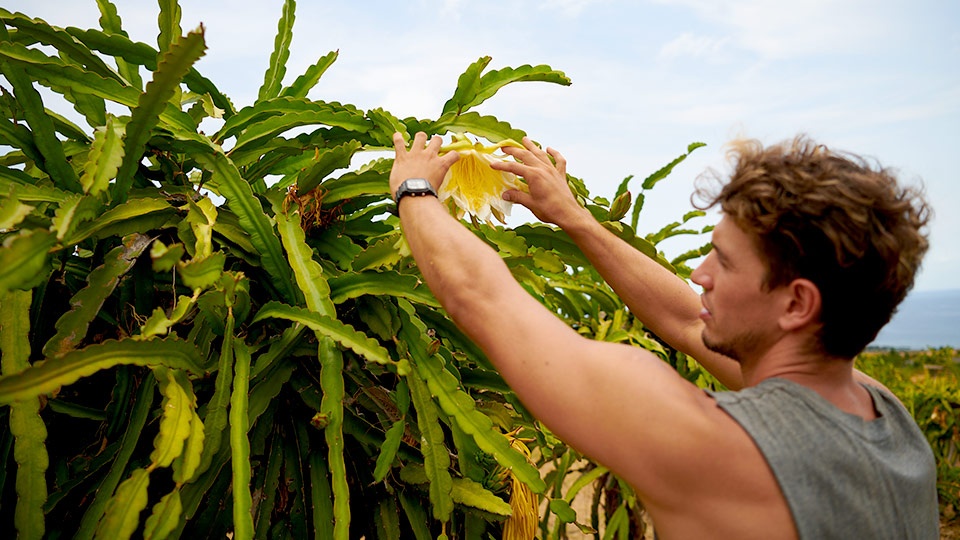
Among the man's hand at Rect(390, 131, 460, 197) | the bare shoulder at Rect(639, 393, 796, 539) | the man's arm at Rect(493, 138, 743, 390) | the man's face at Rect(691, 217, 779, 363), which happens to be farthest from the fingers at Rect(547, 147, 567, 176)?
the bare shoulder at Rect(639, 393, 796, 539)

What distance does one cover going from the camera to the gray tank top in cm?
84

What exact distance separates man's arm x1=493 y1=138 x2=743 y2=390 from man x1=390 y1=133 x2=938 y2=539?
329 millimetres

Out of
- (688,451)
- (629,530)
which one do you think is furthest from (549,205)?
(629,530)

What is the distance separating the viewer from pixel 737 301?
98cm

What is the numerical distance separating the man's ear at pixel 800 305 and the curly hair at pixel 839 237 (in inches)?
0.4

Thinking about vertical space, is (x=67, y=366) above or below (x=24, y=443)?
above

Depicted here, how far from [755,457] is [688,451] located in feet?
0.28

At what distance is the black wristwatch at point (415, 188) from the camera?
108 cm

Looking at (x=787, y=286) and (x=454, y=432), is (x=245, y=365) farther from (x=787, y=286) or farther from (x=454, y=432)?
(x=787, y=286)

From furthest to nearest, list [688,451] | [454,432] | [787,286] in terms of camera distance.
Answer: [454,432] < [787,286] < [688,451]

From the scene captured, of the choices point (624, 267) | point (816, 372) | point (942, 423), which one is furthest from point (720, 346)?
point (942, 423)

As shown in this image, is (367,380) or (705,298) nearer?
(705,298)

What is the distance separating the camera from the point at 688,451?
83cm

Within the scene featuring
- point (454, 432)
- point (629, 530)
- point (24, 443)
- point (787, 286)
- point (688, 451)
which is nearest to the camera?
point (688, 451)
